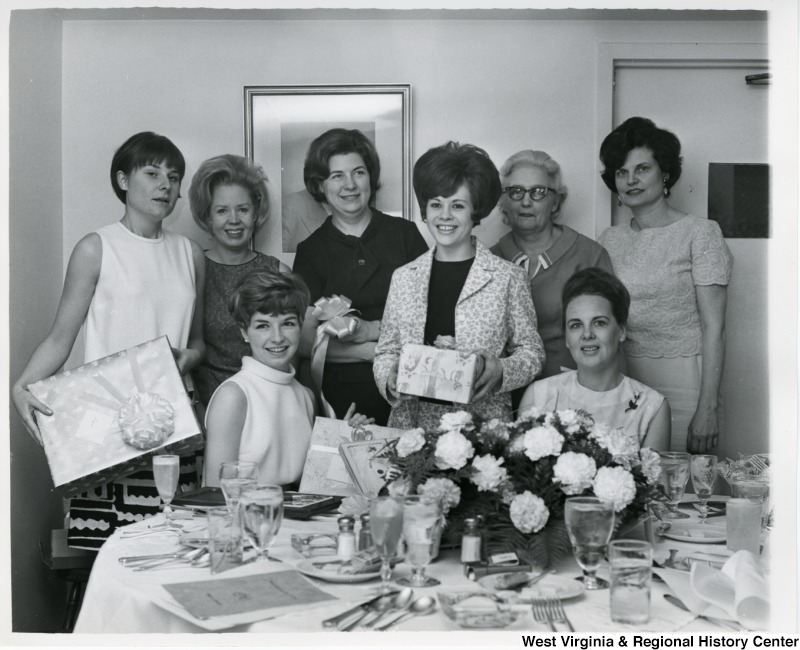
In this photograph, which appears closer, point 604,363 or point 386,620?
point 386,620

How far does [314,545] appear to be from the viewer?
6.30 feet

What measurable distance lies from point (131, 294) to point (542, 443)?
1.68 m

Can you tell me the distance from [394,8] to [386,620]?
2.26 m

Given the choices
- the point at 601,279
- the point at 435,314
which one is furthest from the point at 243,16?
the point at 601,279

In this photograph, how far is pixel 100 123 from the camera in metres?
3.26

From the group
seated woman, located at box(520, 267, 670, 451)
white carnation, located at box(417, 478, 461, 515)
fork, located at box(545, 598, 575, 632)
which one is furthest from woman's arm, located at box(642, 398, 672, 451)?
fork, located at box(545, 598, 575, 632)

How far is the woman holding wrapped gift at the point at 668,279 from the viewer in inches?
125

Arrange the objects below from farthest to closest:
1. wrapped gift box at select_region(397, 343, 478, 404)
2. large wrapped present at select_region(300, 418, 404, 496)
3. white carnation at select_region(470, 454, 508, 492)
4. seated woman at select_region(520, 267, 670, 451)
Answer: seated woman at select_region(520, 267, 670, 451)
wrapped gift box at select_region(397, 343, 478, 404)
large wrapped present at select_region(300, 418, 404, 496)
white carnation at select_region(470, 454, 508, 492)

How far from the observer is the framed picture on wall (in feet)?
10.7

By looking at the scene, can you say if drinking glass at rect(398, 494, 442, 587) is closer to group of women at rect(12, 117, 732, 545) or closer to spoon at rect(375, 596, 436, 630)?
spoon at rect(375, 596, 436, 630)

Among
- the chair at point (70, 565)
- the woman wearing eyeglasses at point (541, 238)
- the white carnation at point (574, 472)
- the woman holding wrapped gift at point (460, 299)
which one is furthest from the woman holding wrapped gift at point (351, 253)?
the white carnation at point (574, 472)

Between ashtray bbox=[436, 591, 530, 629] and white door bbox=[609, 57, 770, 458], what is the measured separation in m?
2.07

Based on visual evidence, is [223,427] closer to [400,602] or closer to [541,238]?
[400,602]

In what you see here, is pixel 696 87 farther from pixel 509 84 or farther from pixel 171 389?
pixel 171 389
